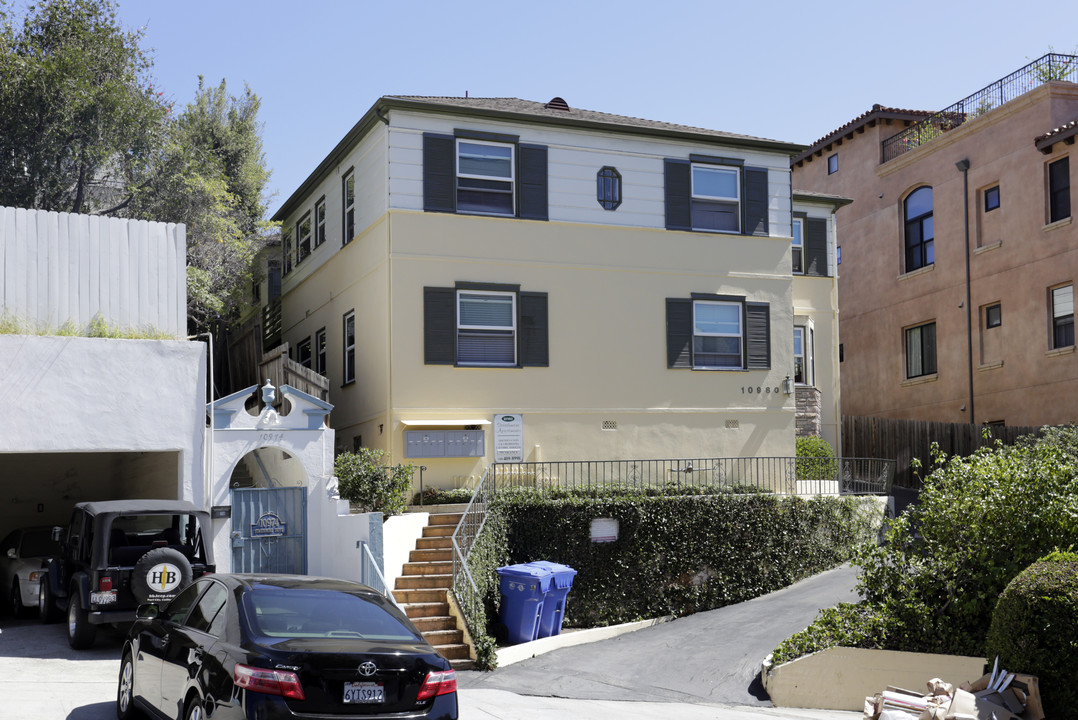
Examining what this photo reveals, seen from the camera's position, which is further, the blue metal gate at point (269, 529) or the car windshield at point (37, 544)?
the car windshield at point (37, 544)

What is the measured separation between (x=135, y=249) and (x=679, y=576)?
10.5 meters

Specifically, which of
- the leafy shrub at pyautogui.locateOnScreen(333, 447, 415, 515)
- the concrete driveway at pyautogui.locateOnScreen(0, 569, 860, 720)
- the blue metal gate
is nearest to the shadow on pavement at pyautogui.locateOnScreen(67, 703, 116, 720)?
the concrete driveway at pyautogui.locateOnScreen(0, 569, 860, 720)

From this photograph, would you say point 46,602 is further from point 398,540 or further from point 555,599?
point 555,599

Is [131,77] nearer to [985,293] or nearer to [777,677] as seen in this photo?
[777,677]

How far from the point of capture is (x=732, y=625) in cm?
1805

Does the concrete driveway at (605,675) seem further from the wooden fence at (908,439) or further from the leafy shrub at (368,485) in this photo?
the wooden fence at (908,439)

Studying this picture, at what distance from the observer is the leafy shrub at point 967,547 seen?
12812mm

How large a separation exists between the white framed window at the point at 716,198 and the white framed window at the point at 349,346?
7313 mm

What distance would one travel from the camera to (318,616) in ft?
27.2

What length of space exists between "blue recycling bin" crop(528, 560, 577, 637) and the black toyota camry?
8.37 meters

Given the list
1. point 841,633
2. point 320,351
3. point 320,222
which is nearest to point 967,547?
point 841,633

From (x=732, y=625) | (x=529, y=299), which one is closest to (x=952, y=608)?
(x=732, y=625)

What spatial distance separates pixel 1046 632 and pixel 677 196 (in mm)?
13775

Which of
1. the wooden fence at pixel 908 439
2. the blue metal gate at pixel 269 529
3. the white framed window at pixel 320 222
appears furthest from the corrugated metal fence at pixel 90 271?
the wooden fence at pixel 908 439
